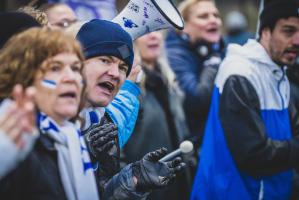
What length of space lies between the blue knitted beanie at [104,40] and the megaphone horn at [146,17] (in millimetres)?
345

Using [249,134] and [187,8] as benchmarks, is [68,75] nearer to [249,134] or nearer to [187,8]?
[249,134]

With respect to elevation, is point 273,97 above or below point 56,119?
below

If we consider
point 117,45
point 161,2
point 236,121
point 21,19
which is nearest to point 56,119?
point 21,19

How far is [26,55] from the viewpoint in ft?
8.79

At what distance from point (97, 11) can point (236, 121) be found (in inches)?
66.9

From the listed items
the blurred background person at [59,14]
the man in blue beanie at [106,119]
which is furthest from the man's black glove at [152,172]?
the blurred background person at [59,14]

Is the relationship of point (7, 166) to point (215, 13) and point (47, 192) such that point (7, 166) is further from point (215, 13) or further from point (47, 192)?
point (215, 13)

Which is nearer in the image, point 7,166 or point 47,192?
point 7,166

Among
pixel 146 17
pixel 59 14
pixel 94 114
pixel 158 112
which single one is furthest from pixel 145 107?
pixel 94 114

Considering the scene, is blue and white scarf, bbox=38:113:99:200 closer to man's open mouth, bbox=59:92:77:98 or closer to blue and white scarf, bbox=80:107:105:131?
man's open mouth, bbox=59:92:77:98

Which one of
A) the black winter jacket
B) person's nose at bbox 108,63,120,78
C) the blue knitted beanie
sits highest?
the blue knitted beanie

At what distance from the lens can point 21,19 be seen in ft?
11.0

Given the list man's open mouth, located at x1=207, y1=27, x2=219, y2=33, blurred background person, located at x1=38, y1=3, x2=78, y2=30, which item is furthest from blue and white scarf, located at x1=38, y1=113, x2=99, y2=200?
man's open mouth, located at x1=207, y1=27, x2=219, y2=33

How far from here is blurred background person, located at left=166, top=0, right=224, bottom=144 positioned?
19.9 ft
